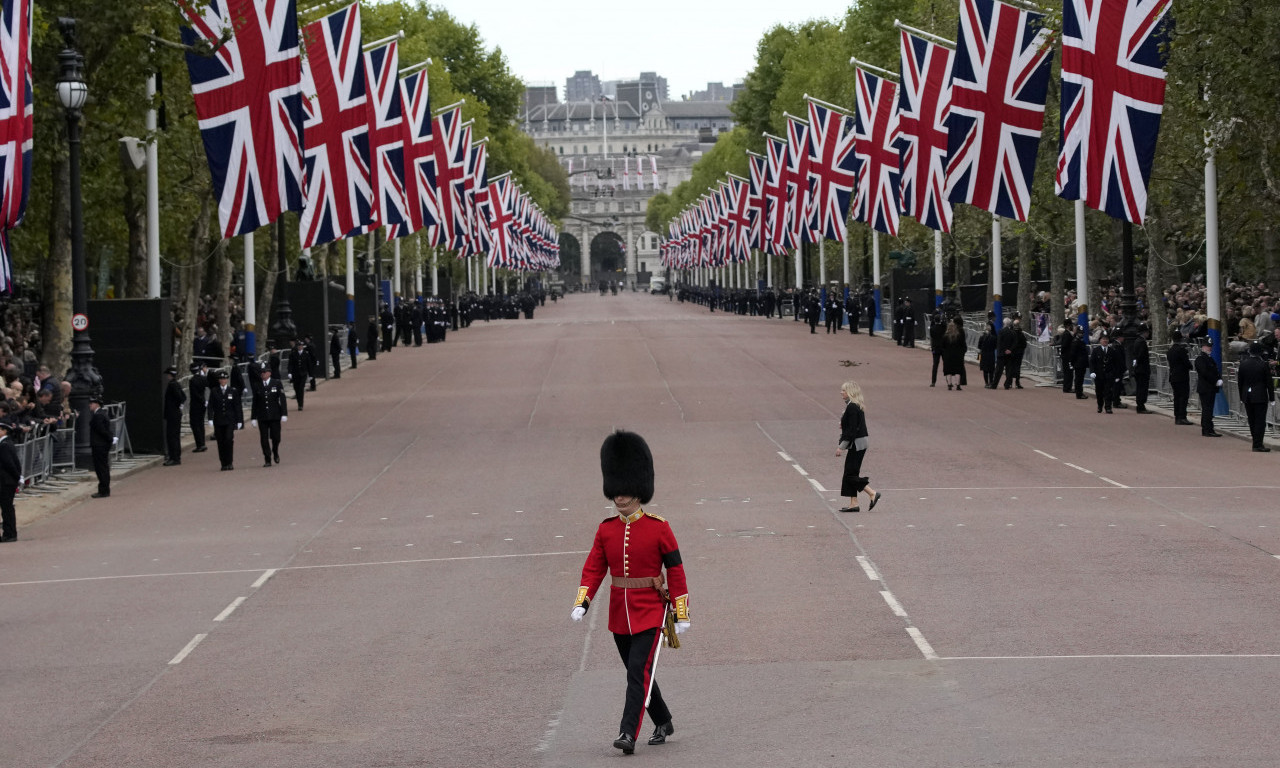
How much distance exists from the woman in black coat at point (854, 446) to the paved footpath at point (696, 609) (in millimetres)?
263

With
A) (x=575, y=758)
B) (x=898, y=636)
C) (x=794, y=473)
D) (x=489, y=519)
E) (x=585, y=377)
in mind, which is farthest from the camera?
(x=585, y=377)

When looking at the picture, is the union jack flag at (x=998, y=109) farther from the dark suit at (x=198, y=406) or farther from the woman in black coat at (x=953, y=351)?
the dark suit at (x=198, y=406)

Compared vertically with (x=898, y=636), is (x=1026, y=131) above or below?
above

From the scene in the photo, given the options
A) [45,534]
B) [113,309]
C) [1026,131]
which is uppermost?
[1026,131]

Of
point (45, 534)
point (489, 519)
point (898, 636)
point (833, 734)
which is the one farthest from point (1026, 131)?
point (833, 734)

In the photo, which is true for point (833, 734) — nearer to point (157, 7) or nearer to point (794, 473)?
point (794, 473)

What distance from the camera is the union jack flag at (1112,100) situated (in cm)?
2700

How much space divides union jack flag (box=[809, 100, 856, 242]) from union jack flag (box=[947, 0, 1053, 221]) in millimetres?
21076

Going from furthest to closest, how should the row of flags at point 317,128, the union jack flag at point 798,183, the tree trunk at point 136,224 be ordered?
the union jack flag at point 798,183, the tree trunk at point 136,224, the row of flags at point 317,128

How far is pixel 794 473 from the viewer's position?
2311 cm

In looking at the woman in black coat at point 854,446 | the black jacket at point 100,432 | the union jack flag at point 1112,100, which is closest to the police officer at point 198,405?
the black jacket at point 100,432

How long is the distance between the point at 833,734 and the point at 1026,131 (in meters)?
25.3

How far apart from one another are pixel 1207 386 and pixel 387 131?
22311mm

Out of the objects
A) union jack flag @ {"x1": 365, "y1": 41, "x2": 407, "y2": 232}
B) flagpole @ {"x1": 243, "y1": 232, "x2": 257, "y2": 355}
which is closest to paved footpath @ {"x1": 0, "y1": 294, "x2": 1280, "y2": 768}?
flagpole @ {"x1": 243, "y1": 232, "x2": 257, "y2": 355}
